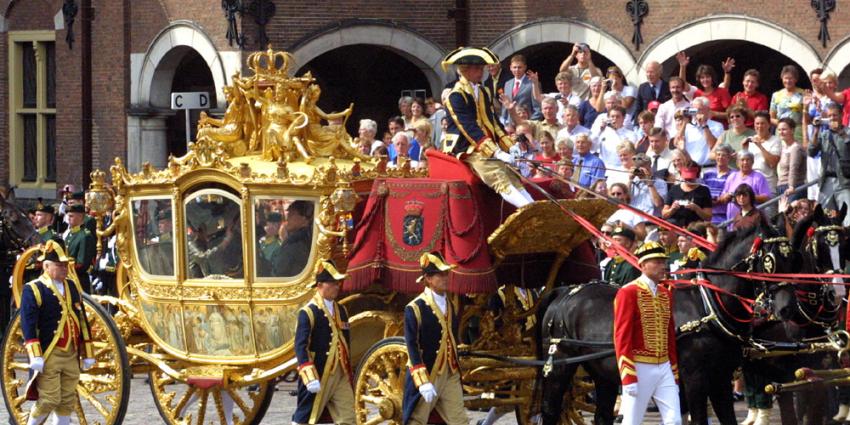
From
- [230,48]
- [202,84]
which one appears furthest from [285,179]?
[202,84]

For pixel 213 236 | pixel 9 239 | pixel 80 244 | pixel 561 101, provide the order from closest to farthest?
pixel 213 236
pixel 80 244
pixel 561 101
pixel 9 239

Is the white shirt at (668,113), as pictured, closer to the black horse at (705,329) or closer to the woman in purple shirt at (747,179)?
the woman in purple shirt at (747,179)

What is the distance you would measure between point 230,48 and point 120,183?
34.7 feet

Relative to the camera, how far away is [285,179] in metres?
12.7

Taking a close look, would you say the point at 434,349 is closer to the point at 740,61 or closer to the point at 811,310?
the point at 811,310

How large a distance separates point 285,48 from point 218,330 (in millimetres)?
11403

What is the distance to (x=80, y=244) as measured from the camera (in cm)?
1772

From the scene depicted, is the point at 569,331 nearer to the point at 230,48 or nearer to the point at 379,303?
the point at 379,303

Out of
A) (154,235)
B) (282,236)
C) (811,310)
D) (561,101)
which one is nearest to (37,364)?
(154,235)

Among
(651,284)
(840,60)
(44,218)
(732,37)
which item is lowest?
(651,284)

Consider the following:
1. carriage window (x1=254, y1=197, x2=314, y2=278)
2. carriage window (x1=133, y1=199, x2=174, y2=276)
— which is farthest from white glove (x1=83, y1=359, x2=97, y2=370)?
carriage window (x1=254, y1=197, x2=314, y2=278)

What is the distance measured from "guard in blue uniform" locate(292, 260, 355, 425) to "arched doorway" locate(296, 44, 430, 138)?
47.5 feet

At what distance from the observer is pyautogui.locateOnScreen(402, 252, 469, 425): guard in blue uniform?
11.6 metres

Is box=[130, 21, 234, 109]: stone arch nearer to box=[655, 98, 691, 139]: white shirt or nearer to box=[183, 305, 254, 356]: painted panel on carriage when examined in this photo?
box=[655, 98, 691, 139]: white shirt
